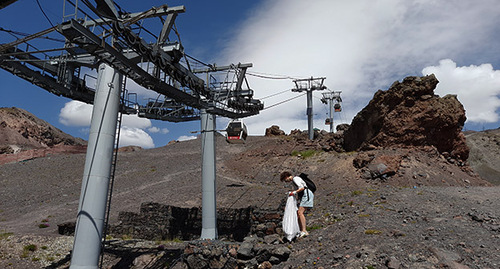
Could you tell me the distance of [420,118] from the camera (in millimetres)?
23453

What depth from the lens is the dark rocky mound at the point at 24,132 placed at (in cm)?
7150

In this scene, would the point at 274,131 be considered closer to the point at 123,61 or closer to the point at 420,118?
the point at 420,118

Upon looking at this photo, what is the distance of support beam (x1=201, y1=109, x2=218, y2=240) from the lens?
14359 millimetres

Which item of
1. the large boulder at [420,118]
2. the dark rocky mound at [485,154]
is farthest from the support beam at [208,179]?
the dark rocky mound at [485,154]

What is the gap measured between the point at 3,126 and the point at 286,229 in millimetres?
88954

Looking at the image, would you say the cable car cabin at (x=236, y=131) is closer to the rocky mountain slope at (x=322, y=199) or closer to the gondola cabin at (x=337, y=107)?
the rocky mountain slope at (x=322, y=199)

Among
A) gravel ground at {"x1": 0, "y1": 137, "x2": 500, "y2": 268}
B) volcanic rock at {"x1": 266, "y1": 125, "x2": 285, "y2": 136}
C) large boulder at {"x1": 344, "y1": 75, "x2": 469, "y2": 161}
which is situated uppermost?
volcanic rock at {"x1": 266, "y1": 125, "x2": 285, "y2": 136}

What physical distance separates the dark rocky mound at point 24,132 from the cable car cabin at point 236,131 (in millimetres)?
72196

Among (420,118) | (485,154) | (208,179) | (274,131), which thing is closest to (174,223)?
(208,179)

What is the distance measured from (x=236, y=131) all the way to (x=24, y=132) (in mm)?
83999

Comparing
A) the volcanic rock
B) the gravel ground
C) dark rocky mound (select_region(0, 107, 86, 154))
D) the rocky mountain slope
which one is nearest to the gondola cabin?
the rocky mountain slope

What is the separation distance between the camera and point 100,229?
9039 mm

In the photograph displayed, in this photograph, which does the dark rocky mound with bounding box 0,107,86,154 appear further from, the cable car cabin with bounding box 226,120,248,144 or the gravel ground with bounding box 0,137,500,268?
the cable car cabin with bounding box 226,120,248,144

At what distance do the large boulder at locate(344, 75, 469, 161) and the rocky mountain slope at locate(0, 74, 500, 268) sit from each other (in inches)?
5.5
